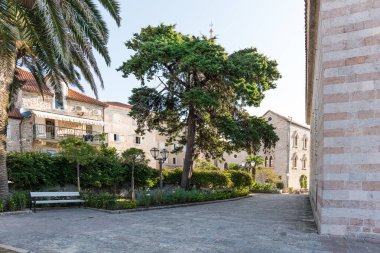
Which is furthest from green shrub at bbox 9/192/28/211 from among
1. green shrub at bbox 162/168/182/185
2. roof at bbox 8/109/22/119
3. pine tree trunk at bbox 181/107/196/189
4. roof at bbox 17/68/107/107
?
roof at bbox 17/68/107/107

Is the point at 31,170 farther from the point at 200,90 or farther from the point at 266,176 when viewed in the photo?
the point at 266,176

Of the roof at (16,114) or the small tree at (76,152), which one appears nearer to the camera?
the small tree at (76,152)

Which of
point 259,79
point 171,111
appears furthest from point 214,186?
point 259,79

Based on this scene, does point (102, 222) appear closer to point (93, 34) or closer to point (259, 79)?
point (93, 34)

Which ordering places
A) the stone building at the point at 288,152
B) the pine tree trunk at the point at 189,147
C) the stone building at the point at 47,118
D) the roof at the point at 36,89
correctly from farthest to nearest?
1. the stone building at the point at 288,152
2. the roof at the point at 36,89
3. the stone building at the point at 47,118
4. the pine tree trunk at the point at 189,147

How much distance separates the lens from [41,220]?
10.4 metres

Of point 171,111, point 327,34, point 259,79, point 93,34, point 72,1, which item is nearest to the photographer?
point 327,34

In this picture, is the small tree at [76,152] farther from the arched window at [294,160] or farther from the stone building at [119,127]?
the arched window at [294,160]

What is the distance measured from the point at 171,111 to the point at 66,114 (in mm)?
13843

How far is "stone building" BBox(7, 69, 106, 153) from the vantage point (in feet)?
89.8

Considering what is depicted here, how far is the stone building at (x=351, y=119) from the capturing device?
7.61 m

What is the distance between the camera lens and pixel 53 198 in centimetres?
1453

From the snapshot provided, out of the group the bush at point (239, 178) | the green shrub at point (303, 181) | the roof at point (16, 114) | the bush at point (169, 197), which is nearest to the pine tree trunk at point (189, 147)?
the bush at point (169, 197)

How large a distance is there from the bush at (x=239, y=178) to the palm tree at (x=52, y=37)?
60.1 ft
